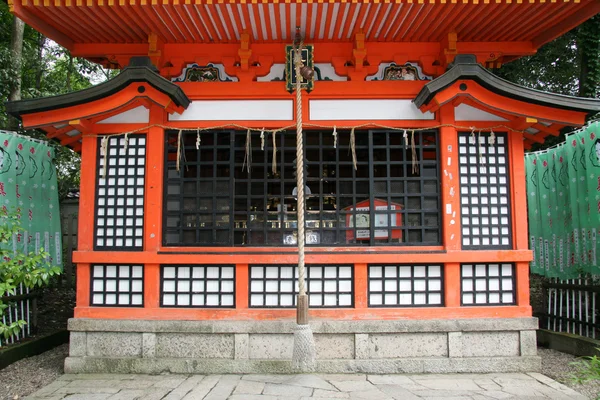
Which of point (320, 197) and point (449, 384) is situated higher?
point (320, 197)

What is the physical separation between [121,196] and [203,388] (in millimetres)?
3049

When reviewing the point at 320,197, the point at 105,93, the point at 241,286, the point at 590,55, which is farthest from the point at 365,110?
the point at 590,55

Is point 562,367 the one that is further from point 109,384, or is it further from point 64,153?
point 64,153

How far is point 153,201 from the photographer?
6.41 meters

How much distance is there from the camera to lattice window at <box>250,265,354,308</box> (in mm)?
6383

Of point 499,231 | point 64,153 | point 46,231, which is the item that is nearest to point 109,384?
point 46,231

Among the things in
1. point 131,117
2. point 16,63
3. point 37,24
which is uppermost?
point 16,63

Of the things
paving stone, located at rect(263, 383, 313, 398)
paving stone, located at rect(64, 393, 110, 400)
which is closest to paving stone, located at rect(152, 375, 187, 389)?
paving stone, located at rect(64, 393, 110, 400)

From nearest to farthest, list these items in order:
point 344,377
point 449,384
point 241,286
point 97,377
→ 1. point 449,384
2. point 344,377
3. point 97,377
4. point 241,286

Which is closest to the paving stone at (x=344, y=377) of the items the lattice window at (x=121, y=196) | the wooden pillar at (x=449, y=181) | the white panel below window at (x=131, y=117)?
the wooden pillar at (x=449, y=181)

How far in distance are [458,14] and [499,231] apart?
125 inches

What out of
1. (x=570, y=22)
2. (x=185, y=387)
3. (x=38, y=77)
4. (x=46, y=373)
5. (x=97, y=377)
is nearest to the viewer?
(x=185, y=387)

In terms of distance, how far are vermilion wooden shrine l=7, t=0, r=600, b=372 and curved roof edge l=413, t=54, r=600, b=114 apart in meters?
0.03

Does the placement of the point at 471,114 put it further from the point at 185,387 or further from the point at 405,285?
the point at 185,387
